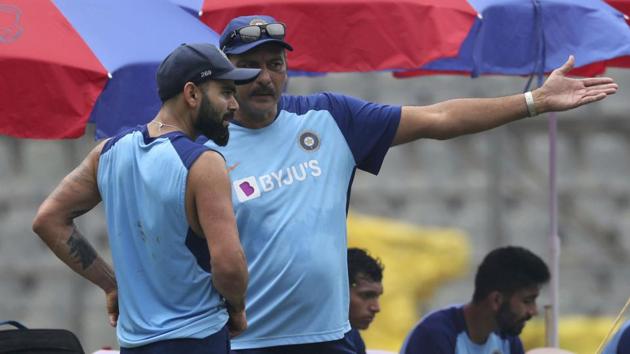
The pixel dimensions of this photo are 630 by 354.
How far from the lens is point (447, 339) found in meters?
6.16

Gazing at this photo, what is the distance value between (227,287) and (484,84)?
8.44 meters

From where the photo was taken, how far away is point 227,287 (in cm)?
392

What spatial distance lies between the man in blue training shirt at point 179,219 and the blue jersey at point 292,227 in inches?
17.9

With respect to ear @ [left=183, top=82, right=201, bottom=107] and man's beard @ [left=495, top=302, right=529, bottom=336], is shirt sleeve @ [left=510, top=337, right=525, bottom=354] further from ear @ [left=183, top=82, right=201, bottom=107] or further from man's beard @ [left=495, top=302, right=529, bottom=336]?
ear @ [left=183, top=82, right=201, bottom=107]

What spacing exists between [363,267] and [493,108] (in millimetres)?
1564

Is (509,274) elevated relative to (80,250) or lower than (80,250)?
lower

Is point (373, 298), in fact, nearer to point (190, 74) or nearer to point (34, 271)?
point (190, 74)

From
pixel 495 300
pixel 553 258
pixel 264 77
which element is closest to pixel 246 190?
pixel 264 77

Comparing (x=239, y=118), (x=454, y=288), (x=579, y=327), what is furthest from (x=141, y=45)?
(x=454, y=288)

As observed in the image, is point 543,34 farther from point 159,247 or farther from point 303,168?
point 159,247

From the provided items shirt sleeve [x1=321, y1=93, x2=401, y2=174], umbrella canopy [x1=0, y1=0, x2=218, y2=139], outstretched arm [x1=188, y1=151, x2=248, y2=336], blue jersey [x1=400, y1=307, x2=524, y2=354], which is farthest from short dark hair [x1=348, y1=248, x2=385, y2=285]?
outstretched arm [x1=188, y1=151, x2=248, y2=336]

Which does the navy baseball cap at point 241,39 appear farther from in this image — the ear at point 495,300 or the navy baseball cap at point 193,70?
the ear at point 495,300

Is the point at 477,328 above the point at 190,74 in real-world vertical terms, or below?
below

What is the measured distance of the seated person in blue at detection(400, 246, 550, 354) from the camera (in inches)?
244
